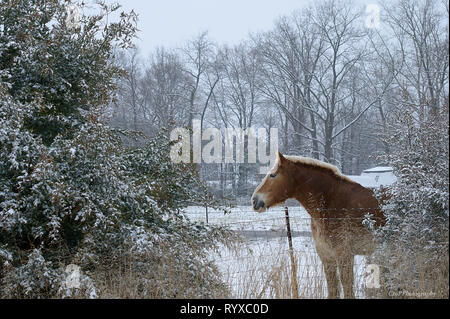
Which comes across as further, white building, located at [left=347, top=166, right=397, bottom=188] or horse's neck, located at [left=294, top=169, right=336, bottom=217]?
white building, located at [left=347, top=166, right=397, bottom=188]

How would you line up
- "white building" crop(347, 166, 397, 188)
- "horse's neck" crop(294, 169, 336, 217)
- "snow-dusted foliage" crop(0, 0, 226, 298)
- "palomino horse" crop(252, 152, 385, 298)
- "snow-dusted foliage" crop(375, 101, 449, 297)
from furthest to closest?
"white building" crop(347, 166, 397, 188)
"horse's neck" crop(294, 169, 336, 217)
"palomino horse" crop(252, 152, 385, 298)
"snow-dusted foliage" crop(0, 0, 226, 298)
"snow-dusted foliage" crop(375, 101, 449, 297)

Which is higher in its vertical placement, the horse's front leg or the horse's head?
the horse's head

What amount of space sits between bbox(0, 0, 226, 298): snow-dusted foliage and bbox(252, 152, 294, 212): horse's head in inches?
32.3

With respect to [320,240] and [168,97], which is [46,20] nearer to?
[320,240]

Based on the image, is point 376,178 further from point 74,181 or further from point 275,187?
point 74,181

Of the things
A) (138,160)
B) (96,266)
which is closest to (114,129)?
(138,160)

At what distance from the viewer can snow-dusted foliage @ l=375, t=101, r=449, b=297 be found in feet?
12.3

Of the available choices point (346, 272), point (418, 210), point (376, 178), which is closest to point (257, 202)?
point (346, 272)

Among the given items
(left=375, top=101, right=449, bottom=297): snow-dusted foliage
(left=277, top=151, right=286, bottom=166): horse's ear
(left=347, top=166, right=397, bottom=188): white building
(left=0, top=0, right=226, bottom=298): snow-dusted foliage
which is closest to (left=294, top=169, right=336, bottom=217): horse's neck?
(left=277, top=151, right=286, bottom=166): horse's ear

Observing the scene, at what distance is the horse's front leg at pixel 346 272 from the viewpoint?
157 inches

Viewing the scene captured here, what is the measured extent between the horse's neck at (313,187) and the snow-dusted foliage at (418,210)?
684mm

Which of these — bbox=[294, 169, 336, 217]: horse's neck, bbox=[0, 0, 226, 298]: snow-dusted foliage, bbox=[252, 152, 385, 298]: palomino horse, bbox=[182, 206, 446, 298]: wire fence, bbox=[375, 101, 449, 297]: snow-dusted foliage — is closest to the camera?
bbox=[375, 101, 449, 297]: snow-dusted foliage

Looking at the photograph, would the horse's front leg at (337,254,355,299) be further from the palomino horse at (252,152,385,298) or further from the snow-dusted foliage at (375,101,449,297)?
the palomino horse at (252,152,385,298)

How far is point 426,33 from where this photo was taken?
819 inches
